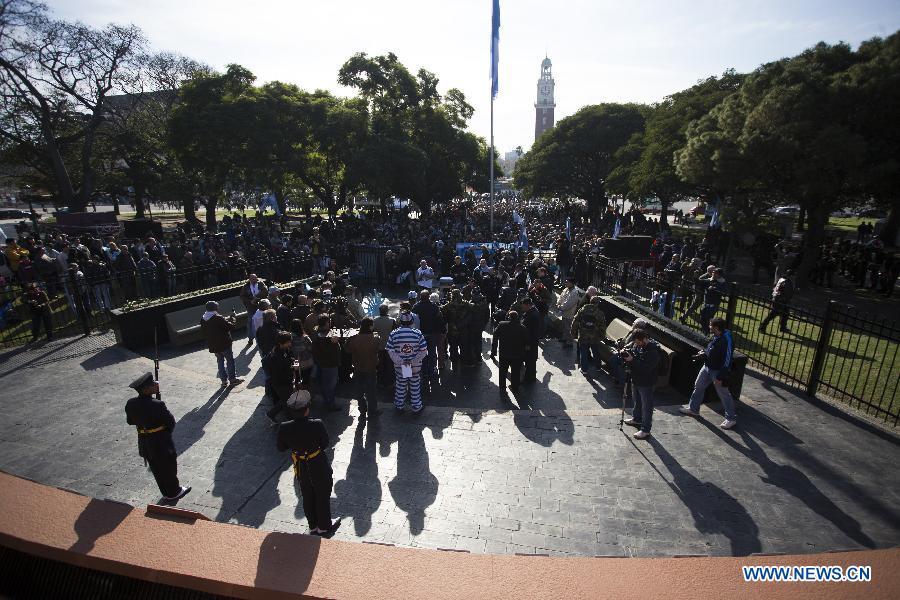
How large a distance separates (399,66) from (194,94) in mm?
12723

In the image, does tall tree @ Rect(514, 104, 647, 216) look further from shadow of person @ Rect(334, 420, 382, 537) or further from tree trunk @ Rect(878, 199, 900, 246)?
shadow of person @ Rect(334, 420, 382, 537)

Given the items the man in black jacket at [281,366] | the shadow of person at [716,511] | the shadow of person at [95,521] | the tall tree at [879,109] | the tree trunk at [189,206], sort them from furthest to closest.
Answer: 1. the tree trunk at [189,206]
2. the tall tree at [879,109]
3. the man in black jacket at [281,366]
4. the shadow of person at [716,511]
5. the shadow of person at [95,521]

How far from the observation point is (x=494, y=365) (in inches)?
389

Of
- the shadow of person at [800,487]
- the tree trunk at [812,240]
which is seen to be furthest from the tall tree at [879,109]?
the shadow of person at [800,487]

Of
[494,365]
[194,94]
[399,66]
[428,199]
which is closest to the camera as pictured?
[494,365]

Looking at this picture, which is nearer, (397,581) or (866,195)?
(397,581)

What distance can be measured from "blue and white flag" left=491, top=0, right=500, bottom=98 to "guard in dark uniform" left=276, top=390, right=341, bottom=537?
2195cm

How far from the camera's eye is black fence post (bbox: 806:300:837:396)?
7.19 m

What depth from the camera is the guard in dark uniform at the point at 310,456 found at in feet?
14.4

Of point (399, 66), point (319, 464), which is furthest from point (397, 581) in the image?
point (399, 66)

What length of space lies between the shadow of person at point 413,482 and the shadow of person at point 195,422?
121 inches

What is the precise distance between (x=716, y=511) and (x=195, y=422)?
290 inches

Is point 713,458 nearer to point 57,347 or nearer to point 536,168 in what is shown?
point 57,347

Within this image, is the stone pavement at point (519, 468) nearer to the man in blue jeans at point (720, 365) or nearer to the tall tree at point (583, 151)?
the man in blue jeans at point (720, 365)
